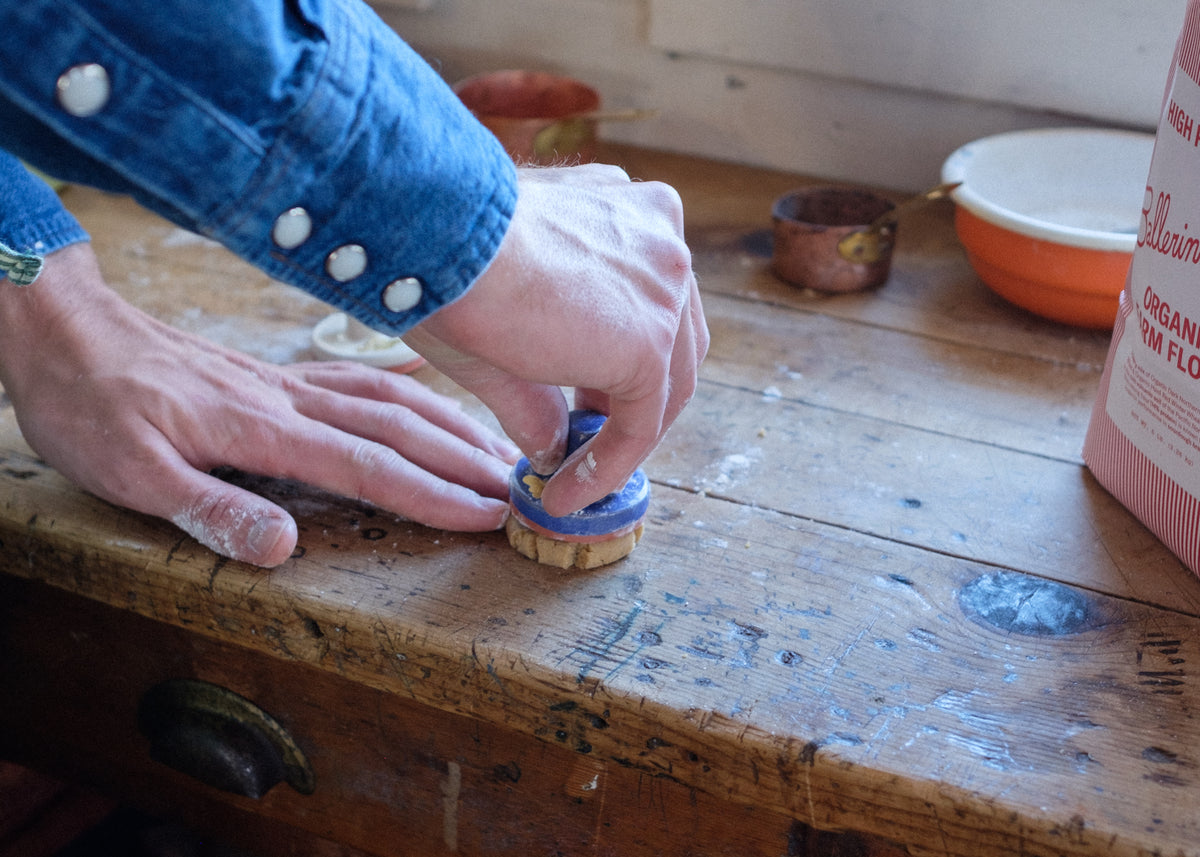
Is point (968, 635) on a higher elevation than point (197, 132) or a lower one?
lower

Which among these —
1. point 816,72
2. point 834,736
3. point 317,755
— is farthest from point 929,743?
point 816,72

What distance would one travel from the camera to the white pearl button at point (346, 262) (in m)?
0.44

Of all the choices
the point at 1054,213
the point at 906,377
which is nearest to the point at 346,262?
the point at 906,377

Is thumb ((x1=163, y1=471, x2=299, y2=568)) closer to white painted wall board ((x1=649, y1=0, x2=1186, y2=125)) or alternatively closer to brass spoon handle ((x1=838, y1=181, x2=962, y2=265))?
brass spoon handle ((x1=838, y1=181, x2=962, y2=265))

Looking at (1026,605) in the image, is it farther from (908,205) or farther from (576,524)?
(908,205)

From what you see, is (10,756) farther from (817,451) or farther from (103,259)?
(817,451)

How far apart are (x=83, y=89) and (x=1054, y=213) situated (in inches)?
Result: 35.1

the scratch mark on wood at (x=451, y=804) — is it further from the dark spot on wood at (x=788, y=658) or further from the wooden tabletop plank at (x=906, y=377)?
the wooden tabletop plank at (x=906, y=377)

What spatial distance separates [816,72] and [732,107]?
0.36 ft

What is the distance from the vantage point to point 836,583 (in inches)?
23.4

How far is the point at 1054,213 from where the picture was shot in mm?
994

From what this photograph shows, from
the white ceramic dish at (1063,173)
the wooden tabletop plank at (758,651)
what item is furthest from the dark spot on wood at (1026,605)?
the white ceramic dish at (1063,173)

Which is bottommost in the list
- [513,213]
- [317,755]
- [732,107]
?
[317,755]

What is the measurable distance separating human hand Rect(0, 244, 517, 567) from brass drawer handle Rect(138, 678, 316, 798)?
0.14 m
